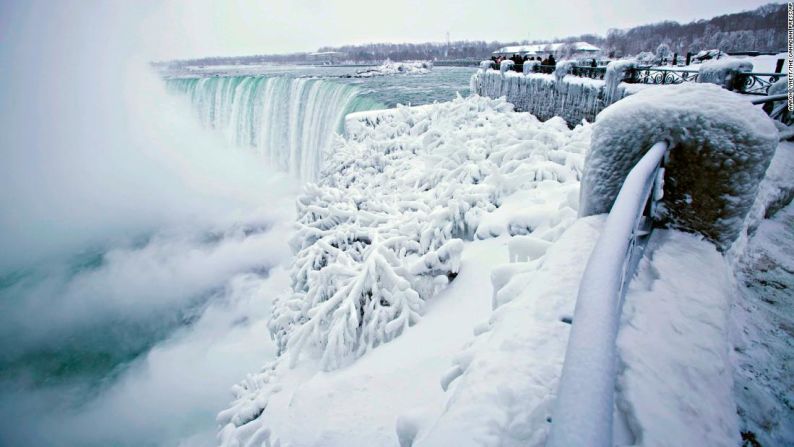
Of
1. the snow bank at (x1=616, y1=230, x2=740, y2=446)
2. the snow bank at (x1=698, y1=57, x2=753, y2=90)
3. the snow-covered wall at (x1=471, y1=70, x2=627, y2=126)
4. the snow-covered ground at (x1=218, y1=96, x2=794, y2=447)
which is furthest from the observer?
the snow-covered wall at (x1=471, y1=70, x2=627, y2=126)

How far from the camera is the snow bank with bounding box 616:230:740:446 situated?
1.23m

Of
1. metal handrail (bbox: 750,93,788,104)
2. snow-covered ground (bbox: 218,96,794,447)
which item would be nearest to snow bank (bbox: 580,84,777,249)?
snow-covered ground (bbox: 218,96,794,447)

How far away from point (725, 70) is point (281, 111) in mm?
26069

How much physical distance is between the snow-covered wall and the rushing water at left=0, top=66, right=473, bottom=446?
6.64m

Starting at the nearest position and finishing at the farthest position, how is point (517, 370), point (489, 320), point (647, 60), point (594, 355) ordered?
1. point (594, 355)
2. point (517, 370)
3. point (489, 320)
4. point (647, 60)

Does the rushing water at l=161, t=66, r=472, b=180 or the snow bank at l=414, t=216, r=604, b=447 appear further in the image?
the rushing water at l=161, t=66, r=472, b=180

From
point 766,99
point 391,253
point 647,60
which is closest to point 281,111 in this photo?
point 391,253

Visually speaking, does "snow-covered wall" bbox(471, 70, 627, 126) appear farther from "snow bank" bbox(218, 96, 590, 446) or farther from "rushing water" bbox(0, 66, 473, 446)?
"rushing water" bbox(0, 66, 473, 446)

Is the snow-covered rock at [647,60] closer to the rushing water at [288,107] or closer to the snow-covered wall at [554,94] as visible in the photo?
the snow-covered wall at [554,94]

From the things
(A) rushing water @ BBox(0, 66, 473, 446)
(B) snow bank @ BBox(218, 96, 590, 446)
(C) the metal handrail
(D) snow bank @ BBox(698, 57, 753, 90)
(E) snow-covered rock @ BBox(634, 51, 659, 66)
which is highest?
(E) snow-covered rock @ BBox(634, 51, 659, 66)

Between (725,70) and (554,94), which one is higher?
(725,70)

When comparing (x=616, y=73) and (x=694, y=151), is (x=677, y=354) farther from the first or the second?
(x=616, y=73)

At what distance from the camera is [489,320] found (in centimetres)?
196

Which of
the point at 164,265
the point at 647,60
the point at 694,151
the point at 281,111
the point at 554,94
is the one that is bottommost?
the point at 164,265
